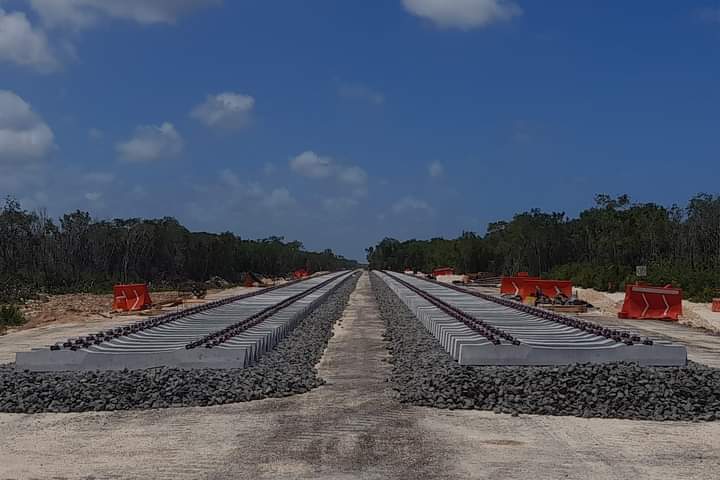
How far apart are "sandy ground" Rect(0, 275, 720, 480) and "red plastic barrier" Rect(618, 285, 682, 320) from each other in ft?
54.3

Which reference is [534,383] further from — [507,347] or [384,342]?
[384,342]

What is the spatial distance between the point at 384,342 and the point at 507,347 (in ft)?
18.4

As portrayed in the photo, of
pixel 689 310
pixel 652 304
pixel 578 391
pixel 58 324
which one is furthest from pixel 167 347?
pixel 689 310

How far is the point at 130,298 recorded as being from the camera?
26.9 meters

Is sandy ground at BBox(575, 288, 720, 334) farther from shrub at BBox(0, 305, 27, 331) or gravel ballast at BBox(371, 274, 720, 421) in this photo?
shrub at BBox(0, 305, 27, 331)

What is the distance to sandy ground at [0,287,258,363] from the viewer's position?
16.8 metres

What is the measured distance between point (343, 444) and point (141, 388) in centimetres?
341

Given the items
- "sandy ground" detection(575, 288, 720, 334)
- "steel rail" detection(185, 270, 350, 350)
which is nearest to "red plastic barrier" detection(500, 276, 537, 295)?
"sandy ground" detection(575, 288, 720, 334)

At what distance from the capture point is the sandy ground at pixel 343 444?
6.42 meters

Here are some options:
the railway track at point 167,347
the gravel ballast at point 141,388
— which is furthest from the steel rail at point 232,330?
the gravel ballast at point 141,388

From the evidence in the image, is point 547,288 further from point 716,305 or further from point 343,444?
point 343,444

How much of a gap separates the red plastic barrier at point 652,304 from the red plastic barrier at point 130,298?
1592 cm

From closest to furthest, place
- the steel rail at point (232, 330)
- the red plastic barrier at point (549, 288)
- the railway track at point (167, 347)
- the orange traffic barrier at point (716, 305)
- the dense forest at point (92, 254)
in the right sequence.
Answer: the railway track at point (167, 347) < the steel rail at point (232, 330) < the orange traffic barrier at point (716, 305) < the red plastic barrier at point (549, 288) < the dense forest at point (92, 254)

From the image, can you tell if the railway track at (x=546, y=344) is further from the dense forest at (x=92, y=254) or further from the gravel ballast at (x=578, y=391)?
the dense forest at (x=92, y=254)
